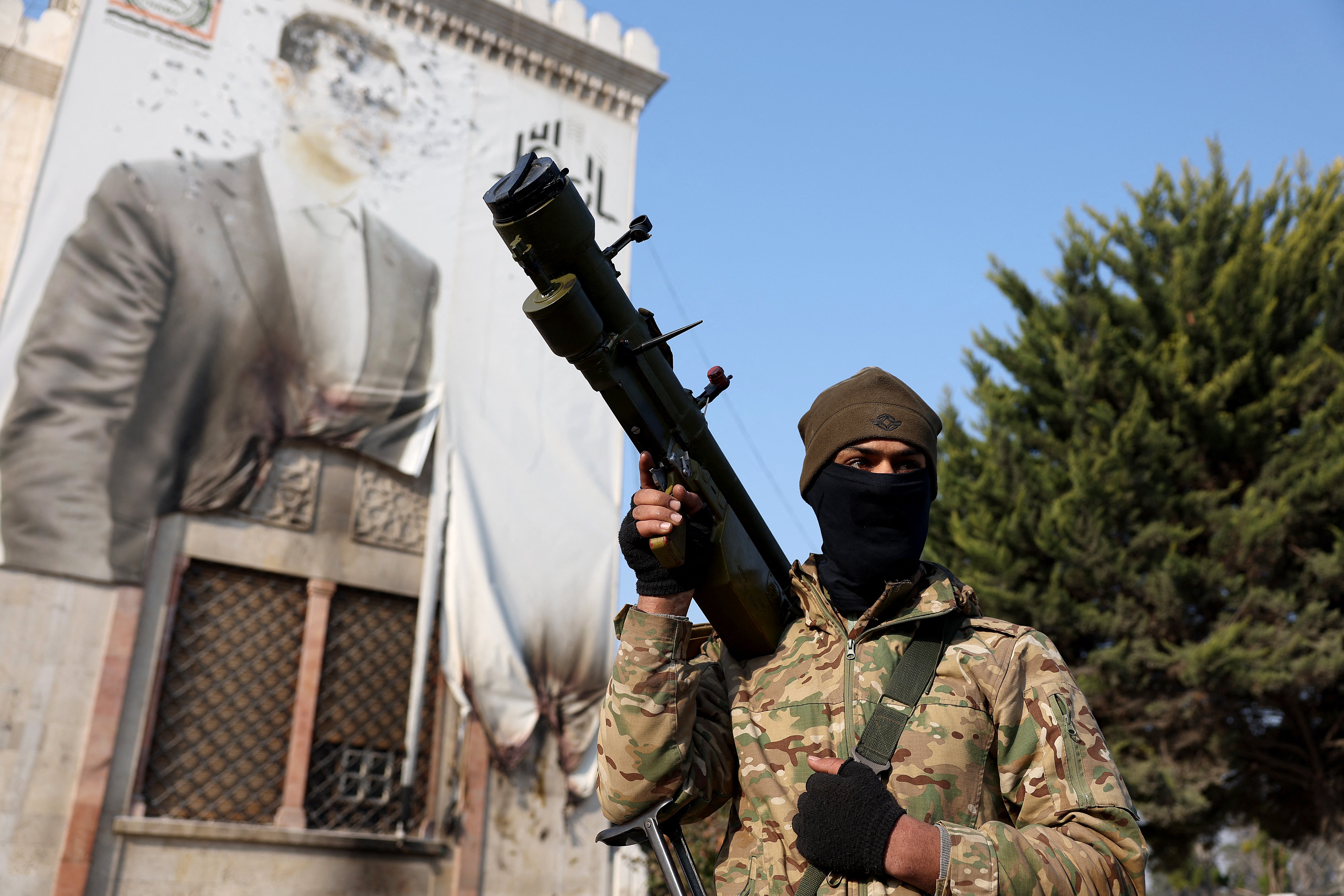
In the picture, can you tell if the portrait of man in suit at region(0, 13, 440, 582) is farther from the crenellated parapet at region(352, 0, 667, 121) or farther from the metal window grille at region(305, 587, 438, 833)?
the metal window grille at region(305, 587, 438, 833)

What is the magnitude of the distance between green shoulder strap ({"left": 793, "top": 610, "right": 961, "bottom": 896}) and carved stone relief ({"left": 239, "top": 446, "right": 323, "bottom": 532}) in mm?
8989

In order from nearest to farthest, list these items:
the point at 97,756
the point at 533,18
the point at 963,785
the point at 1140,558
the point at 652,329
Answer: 1. the point at 963,785
2. the point at 652,329
3. the point at 97,756
4. the point at 1140,558
5. the point at 533,18

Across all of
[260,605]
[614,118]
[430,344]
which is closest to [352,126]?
[430,344]

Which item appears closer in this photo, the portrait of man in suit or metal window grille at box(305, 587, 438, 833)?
the portrait of man in suit

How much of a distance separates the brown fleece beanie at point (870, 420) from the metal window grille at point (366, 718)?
8.64 m

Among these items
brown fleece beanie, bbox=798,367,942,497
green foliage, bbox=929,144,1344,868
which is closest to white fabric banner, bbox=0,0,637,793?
green foliage, bbox=929,144,1344,868

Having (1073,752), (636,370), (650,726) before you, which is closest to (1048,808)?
(1073,752)

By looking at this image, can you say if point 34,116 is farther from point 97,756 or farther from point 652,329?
point 652,329

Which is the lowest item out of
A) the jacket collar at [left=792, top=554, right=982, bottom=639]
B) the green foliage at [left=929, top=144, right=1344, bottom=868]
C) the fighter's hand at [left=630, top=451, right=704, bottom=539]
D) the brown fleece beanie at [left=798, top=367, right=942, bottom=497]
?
the jacket collar at [left=792, top=554, right=982, bottom=639]

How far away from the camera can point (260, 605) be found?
977cm

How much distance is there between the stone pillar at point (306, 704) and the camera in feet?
30.3

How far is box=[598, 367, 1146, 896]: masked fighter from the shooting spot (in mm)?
1744

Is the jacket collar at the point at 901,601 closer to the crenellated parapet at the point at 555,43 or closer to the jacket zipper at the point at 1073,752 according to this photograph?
the jacket zipper at the point at 1073,752

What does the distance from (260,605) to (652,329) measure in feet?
28.3
